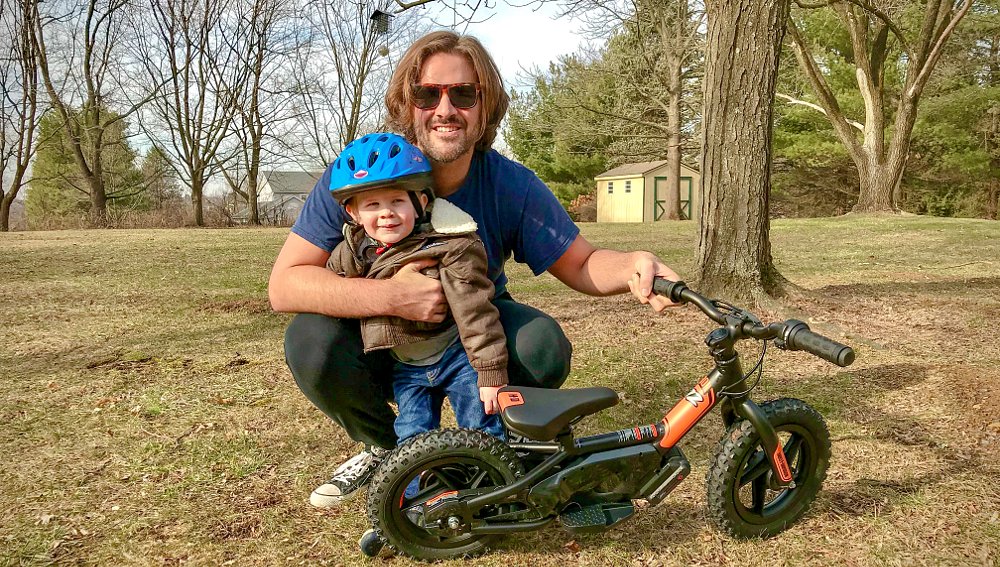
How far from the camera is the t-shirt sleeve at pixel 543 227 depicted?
2.66 m

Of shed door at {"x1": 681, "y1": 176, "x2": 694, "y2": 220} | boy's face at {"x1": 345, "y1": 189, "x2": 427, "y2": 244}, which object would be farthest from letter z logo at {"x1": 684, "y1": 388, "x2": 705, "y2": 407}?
shed door at {"x1": 681, "y1": 176, "x2": 694, "y2": 220}

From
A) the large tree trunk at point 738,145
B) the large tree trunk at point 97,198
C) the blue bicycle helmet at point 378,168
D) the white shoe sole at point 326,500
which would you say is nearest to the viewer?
the blue bicycle helmet at point 378,168

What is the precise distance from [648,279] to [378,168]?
930mm

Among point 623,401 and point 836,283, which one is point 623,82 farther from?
point 623,401

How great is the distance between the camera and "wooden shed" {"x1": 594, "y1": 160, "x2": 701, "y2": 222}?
34.8m

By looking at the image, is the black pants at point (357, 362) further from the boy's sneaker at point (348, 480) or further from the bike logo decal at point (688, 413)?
the bike logo decal at point (688, 413)

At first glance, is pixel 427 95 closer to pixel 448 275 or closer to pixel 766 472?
pixel 448 275

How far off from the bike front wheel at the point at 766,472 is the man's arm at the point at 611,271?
1.55 feet

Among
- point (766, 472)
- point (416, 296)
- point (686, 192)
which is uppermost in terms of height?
point (686, 192)

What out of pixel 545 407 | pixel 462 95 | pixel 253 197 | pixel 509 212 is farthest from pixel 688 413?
pixel 253 197

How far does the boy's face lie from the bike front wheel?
3.99 feet

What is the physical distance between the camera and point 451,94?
2.53 m

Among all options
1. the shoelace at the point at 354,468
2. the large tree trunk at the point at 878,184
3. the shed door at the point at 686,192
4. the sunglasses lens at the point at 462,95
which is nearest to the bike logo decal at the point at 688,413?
the shoelace at the point at 354,468

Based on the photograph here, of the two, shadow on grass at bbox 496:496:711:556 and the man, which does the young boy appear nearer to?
the man
